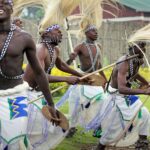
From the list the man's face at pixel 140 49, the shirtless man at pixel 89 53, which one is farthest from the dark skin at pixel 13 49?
the shirtless man at pixel 89 53

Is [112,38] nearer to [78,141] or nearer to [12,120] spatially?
[78,141]

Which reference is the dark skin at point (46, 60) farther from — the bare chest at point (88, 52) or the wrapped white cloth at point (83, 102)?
the bare chest at point (88, 52)

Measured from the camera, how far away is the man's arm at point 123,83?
6.16m

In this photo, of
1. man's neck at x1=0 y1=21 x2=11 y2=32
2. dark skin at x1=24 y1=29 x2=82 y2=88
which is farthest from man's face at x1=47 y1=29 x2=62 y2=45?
man's neck at x1=0 y1=21 x2=11 y2=32

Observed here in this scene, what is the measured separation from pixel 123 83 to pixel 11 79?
2.04 metres

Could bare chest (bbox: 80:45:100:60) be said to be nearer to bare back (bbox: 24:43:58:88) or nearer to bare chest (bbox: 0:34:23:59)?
bare back (bbox: 24:43:58:88)

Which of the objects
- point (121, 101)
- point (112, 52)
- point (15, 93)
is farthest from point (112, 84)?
point (112, 52)

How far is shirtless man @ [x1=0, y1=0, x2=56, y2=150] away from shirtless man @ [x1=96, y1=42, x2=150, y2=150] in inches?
76.6

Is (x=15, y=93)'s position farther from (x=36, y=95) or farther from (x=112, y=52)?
(x=112, y=52)

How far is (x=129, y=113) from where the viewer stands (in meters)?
6.65

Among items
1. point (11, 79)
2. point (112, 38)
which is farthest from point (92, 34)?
point (112, 38)

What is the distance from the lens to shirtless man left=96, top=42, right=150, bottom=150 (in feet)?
20.8

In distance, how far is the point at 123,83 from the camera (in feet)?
20.7

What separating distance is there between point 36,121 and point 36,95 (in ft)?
0.92
